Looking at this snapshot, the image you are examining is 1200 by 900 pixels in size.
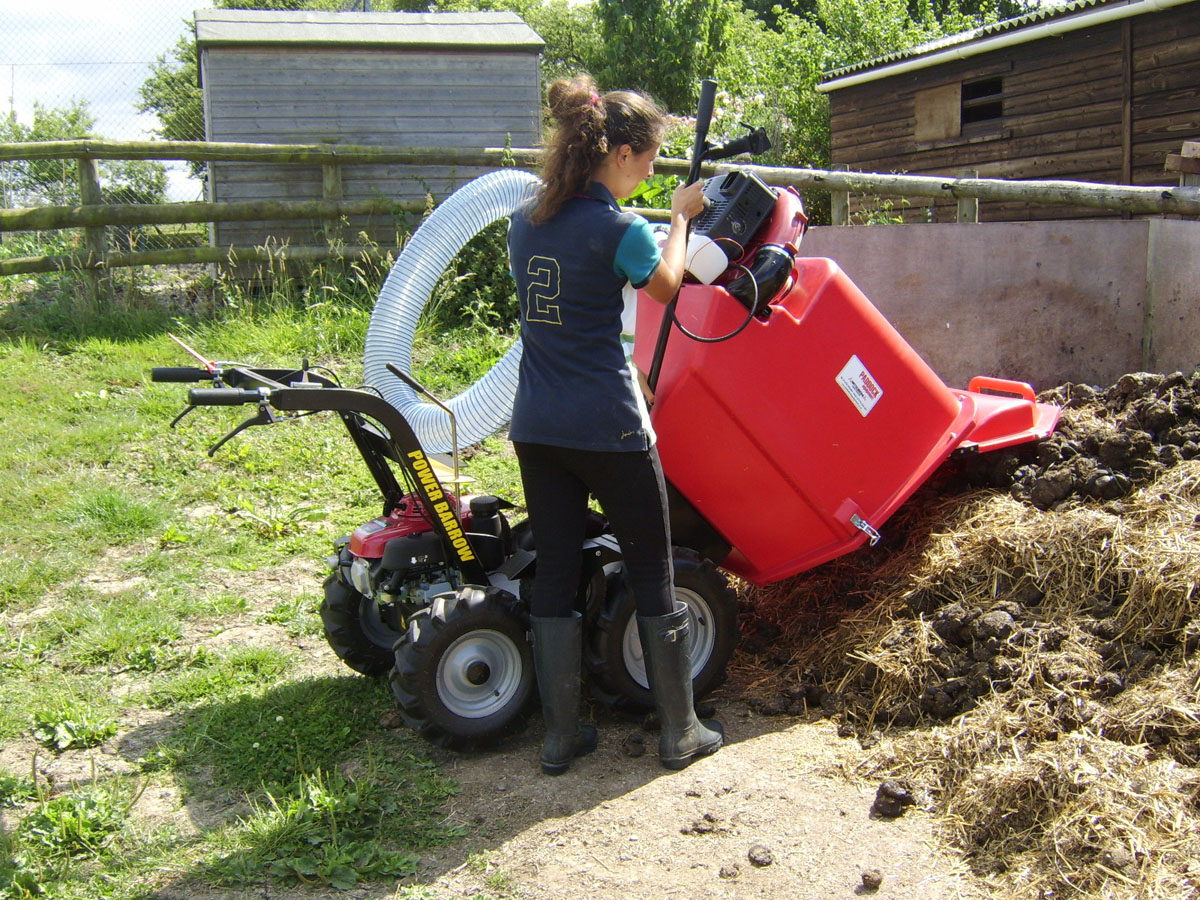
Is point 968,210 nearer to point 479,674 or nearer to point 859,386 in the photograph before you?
point 859,386

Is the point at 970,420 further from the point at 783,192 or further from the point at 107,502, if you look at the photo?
the point at 107,502

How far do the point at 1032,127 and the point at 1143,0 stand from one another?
2110 mm

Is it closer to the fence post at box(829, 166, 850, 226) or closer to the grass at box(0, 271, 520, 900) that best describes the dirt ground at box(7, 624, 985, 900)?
→ the grass at box(0, 271, 520, 900)

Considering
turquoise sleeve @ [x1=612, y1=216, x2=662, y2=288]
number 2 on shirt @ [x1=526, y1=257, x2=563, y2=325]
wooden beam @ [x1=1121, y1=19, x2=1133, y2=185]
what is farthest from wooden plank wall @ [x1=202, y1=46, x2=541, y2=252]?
turquoise sleeve @ [x1=612, y1=216, x2=662, y2=288]

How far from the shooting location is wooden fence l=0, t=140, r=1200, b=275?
6219 millimetres

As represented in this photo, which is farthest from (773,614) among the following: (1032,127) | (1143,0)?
(1032,127)

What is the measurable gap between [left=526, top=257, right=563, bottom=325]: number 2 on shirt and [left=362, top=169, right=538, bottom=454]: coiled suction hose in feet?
3.58

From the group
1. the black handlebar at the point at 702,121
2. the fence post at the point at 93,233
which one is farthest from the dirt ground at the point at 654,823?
the fence post at the point at 93,233

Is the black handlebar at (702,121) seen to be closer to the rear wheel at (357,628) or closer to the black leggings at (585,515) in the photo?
the black leggings at (585,515)

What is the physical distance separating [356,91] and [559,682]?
897 cm

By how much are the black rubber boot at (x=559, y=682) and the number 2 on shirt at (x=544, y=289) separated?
871mm

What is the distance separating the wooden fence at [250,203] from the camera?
245 inches

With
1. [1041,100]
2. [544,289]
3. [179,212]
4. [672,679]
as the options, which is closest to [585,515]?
[672,679]

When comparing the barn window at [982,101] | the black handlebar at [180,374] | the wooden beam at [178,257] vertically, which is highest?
the barn window at [982,101]
